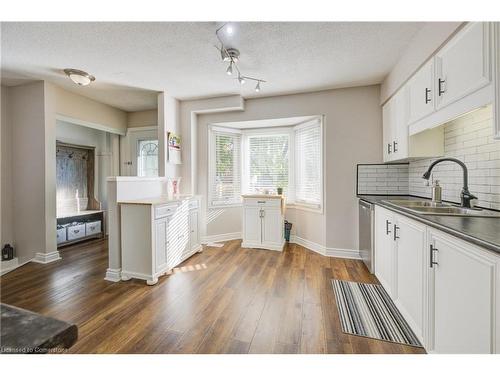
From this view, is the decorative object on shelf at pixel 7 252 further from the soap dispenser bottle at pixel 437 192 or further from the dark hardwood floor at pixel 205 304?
the soap dispenser bottle at pixel 437 192

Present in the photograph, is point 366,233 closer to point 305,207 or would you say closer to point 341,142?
point 305,207

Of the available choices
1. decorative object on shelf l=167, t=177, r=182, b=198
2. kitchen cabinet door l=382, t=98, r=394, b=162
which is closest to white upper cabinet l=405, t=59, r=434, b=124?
kitchen cabinet door l=382, t=98, r=394, b=162

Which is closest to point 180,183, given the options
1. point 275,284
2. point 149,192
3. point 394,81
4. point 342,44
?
point 149,192

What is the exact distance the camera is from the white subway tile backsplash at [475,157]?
5.18 ft

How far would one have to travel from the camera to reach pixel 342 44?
2.16 meters

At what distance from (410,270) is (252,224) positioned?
232 cm

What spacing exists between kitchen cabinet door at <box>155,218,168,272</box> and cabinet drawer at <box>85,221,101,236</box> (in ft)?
7.84

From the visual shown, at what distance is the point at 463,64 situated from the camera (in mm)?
1407

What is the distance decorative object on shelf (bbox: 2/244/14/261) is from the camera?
2.93 m

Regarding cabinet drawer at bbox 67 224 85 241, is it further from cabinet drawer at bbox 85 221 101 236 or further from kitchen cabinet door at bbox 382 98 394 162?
kitchen cabinet door at bbox 382 98 394 162

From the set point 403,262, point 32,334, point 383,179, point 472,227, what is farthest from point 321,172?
point 32,334

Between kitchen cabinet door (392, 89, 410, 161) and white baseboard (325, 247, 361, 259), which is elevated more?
kitchen cabinet door (392, 89, 410, 161)

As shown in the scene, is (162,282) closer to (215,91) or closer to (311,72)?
(215,91)

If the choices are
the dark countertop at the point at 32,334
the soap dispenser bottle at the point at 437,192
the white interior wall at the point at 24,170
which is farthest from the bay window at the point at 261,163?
the dark countertop at the point at 32,334
